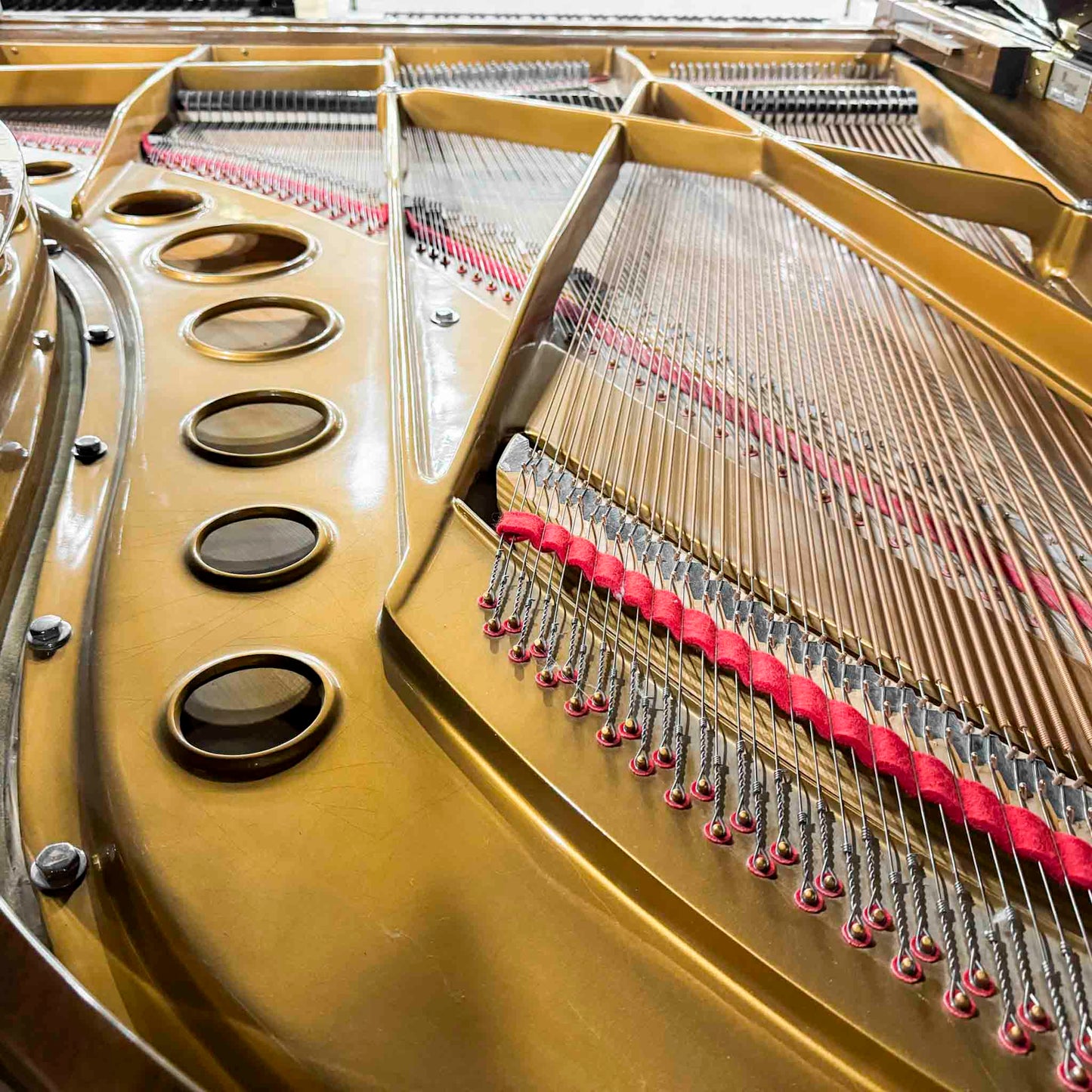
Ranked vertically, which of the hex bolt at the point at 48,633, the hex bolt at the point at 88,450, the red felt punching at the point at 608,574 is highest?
the red felt punching at the point at 608,574

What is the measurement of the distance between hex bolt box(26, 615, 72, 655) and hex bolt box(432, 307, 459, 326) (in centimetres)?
123

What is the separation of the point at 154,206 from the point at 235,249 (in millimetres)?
381

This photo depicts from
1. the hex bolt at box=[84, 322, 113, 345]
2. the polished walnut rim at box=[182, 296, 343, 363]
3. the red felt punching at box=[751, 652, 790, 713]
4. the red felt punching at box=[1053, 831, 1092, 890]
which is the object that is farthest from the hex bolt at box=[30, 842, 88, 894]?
the hex bolt at box=[84, 322, 113, 345]

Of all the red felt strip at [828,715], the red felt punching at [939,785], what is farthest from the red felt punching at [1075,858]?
the red felt punching at [939,785]

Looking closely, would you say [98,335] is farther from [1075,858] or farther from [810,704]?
[1075,858]

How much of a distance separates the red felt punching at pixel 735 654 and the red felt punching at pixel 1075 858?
42 cm

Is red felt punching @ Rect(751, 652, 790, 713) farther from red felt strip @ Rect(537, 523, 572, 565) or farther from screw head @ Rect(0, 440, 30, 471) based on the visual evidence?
screw head @ Rect(0, 440, 30, 471)

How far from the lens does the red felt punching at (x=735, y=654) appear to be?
138 cm

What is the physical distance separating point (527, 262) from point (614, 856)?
2049mm

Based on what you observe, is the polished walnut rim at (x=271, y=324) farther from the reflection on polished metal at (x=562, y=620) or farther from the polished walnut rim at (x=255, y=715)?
Result: the polished walnut rim at (x=255, y=715)

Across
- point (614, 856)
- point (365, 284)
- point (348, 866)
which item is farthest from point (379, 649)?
point (365, 284)

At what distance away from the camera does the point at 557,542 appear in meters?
1.56

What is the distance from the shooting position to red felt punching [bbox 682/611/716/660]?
141 cm

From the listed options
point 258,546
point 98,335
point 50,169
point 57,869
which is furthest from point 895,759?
point 50,169
